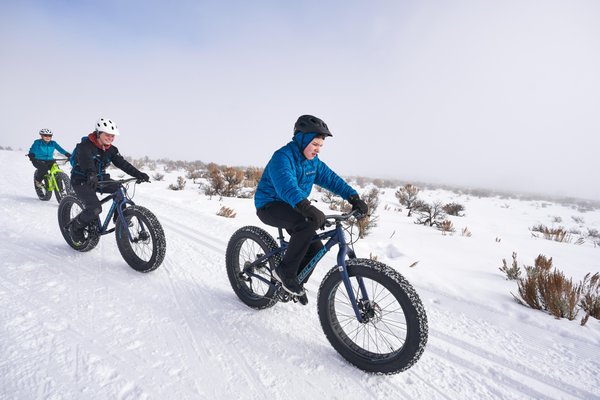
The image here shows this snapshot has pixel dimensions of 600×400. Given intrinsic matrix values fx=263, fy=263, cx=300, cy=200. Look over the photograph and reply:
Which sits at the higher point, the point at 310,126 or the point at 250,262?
the point at 310,126

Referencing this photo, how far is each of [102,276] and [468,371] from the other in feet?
13.8

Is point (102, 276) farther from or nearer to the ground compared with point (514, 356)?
nearer to the ground

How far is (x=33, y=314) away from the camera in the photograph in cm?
246

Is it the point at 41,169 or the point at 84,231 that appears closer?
the point at 84,231

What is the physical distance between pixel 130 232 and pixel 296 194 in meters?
2.88

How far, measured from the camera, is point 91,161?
12.2 feet

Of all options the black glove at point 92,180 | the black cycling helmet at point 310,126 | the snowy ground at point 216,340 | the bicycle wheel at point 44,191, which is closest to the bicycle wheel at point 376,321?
the snowy ground at point 216,340

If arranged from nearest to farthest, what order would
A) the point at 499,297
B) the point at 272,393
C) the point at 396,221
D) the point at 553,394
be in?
the point at 272,393
the point at 553,394
the point at 499,297
the point at 396,221

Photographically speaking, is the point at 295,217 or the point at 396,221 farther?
the point at 396,221

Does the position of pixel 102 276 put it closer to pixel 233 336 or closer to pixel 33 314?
pixel 33 314

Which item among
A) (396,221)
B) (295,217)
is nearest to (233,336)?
(295,217)

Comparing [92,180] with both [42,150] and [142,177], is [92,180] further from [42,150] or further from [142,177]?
[42,150]

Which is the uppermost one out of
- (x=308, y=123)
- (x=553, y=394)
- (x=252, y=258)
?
(x=308, y=123)

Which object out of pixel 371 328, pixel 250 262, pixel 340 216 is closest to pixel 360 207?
pixel 340 216
